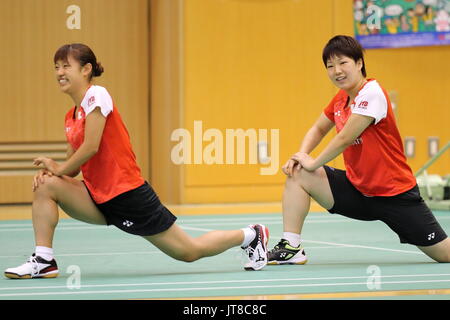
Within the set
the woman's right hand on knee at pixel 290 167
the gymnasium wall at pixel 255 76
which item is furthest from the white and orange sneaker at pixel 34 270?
the gymnasium wall at pixel 255 76

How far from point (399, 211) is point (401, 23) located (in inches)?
201

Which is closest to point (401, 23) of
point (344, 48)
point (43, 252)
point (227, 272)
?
point (344, 48)

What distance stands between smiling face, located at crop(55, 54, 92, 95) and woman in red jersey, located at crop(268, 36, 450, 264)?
44.9 inches

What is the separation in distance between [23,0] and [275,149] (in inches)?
111

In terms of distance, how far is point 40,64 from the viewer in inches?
356

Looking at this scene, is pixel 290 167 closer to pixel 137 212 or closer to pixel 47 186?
pixel 137 212

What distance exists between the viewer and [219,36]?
29.8 ft

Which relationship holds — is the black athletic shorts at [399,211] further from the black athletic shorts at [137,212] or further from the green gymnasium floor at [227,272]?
the black athletic shorts at [137,212]

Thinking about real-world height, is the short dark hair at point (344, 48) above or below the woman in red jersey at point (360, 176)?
above

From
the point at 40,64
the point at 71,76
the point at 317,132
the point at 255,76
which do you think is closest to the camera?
the point at 71,76

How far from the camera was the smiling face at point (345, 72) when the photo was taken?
4699 mm

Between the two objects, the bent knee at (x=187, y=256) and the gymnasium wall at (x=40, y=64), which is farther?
the gymnasium wall at (x=40, y=64)

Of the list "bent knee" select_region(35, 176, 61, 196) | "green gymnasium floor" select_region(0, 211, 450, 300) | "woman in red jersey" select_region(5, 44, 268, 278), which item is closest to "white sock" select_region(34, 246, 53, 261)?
"woman in red jersey" select_region(5, 44, 268, 278)

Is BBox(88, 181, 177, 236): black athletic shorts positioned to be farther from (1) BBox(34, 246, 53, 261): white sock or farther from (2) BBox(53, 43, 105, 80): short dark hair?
(2) BBox(53, 43, 105, 80): short dark hair
